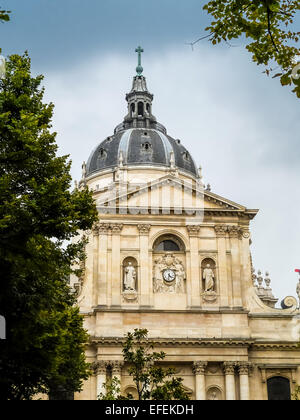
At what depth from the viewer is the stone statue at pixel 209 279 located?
4066cm

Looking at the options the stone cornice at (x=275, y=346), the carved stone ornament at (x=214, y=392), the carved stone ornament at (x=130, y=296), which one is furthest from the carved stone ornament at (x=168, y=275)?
the carved stone ornament at (x=214, y=392)

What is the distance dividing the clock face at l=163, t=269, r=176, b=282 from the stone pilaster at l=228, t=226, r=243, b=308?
3.61 meters

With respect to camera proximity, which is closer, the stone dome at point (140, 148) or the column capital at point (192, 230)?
the column capital at point (192, 230)

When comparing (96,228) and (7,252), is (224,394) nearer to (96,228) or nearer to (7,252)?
(96,228)

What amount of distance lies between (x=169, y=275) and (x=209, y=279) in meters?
2.40

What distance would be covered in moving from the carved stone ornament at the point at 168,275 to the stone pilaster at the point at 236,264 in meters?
3.08

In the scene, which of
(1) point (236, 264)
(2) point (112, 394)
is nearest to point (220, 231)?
(1) point (236, 264)

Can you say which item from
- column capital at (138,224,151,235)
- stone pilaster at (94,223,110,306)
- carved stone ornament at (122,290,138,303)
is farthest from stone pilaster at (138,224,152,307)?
stone pilaster at (94,223,110,306)

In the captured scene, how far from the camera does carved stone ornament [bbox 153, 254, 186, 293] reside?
40562mm

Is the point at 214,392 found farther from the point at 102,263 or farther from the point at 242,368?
the point at 102,263

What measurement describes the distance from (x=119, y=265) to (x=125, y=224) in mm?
2616

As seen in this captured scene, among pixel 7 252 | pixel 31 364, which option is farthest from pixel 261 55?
pixel 31 364

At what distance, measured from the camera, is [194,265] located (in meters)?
41.0

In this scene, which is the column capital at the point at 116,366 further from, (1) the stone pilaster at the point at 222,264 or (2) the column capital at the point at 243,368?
(1) the stone pilaster at the point at 222,264
